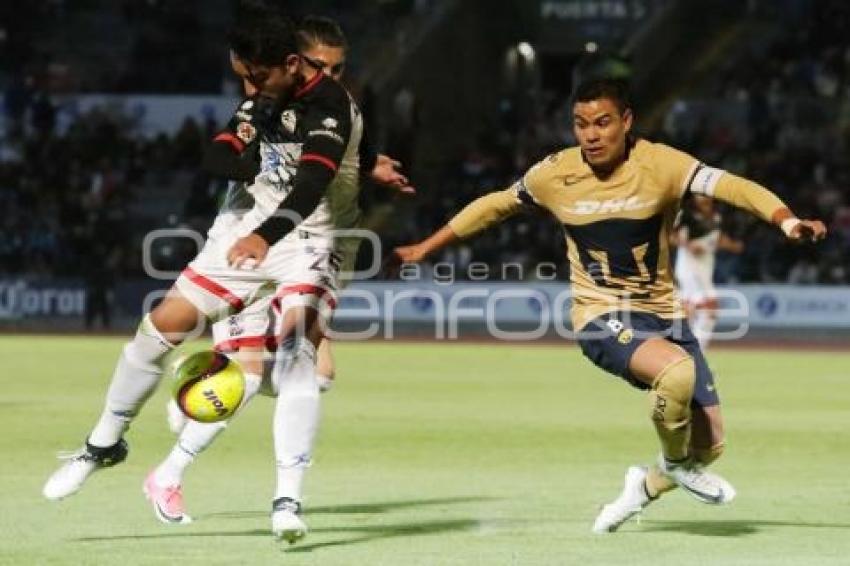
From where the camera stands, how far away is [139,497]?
11.2 meters

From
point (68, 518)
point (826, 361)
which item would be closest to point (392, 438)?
point (68, 518)

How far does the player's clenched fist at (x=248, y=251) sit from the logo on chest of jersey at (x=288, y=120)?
0.85m

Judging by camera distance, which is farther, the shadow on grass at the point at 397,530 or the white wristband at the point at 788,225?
the shadow on grass at the point at 397,530

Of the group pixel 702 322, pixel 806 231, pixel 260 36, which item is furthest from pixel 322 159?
pixel 702 322

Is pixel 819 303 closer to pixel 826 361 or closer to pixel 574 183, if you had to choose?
pixel 826 361

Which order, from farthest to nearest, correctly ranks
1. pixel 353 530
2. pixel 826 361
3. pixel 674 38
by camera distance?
pixel 674 38
pixel 826 361
pixel 353 530

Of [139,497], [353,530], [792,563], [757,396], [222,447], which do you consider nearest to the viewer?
[792,563]

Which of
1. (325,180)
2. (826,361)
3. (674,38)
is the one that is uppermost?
(674,38)

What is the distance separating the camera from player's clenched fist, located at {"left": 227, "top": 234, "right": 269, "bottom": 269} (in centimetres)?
851

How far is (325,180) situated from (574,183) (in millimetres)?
1483

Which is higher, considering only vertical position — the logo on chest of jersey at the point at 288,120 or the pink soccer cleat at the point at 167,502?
the logo on chest of jersey at the point at 288,120

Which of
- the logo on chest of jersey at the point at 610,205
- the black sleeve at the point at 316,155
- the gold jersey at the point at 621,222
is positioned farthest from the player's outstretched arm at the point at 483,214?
the black sleeve at the point at 316,155

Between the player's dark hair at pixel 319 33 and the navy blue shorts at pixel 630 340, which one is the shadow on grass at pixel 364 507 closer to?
the navy blue shorts at pixel 630 340

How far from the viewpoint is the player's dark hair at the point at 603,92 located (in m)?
9.68
